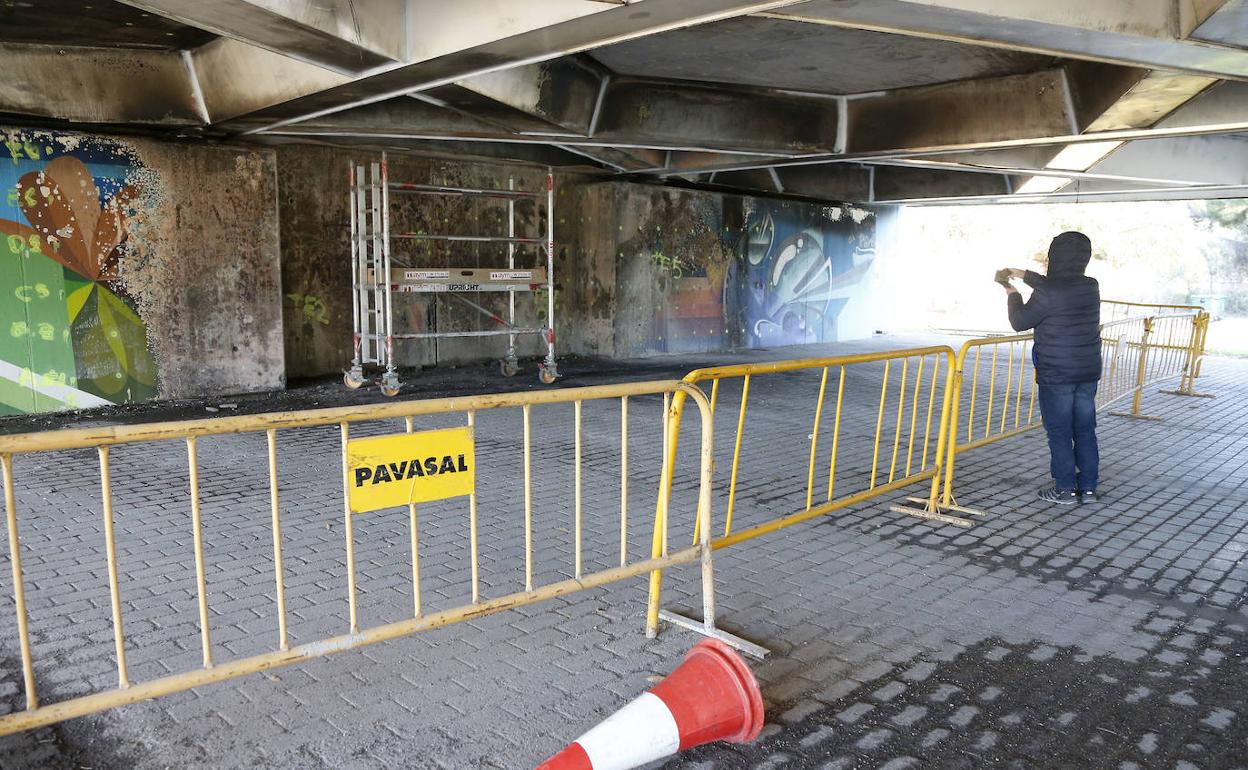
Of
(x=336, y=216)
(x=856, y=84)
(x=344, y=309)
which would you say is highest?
(x=856, y=84)

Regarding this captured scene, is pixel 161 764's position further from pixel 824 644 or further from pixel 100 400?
pixel 100 400

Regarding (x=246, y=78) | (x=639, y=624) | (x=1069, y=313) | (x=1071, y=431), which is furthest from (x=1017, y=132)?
(x=246, y=78)

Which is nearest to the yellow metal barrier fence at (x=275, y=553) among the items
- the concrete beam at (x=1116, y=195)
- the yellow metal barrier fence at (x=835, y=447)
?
the yellow metal barrier fence at (x=835, y=447)

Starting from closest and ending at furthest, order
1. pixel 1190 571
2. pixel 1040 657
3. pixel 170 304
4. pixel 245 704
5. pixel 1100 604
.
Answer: pixel 245 704 → pixel 1040 657 → pixel 1100 604 → pixel 1190 571 → pixel 170 304

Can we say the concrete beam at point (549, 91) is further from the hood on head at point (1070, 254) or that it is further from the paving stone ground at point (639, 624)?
the hood on head at point (1070, 254)

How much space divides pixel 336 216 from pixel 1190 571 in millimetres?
10485

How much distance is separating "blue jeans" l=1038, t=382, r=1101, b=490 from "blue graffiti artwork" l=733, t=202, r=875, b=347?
1054 centimetres

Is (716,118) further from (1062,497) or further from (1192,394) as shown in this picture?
(1192,394)

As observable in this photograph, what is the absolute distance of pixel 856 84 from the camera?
9.33 m

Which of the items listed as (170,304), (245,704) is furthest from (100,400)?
(245,704)

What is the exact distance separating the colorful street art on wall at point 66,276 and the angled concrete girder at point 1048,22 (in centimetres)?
801

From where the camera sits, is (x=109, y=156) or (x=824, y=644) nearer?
(x=824, y=644)

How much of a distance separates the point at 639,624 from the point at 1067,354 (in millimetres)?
4166

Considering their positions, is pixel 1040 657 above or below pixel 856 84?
below
